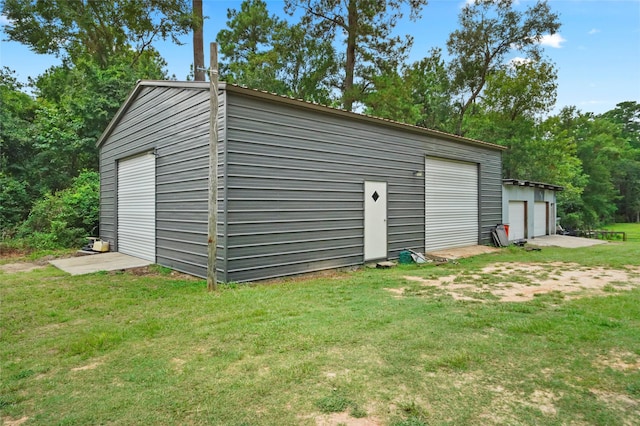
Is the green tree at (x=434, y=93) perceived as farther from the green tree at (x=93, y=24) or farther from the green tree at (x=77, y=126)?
the green tree at (x=77, y=126)

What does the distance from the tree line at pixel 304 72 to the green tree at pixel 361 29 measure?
0.05 m

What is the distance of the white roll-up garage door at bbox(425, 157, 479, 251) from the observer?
10.2 metres

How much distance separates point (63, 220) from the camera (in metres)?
11.1

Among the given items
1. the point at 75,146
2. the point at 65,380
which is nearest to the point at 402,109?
the point at 75,146

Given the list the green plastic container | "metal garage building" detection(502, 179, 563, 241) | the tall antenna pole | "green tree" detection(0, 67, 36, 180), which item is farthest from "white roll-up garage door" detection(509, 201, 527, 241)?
"green tree" detection(0, 67, 36, 180)

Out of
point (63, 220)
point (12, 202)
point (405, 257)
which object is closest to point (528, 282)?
point (405, 257)

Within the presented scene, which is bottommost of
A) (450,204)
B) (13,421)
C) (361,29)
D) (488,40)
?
(13,421)

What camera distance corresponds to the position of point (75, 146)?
13328 millimetres

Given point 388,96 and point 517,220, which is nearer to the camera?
point 517,220

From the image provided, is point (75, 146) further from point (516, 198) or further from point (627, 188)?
point (627, 188)

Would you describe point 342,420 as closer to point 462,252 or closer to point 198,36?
point 462,252

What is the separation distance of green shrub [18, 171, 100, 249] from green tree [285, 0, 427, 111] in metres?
12.0

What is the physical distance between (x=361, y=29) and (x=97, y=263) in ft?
48.4

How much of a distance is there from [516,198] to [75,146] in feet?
56.8
